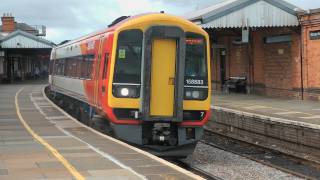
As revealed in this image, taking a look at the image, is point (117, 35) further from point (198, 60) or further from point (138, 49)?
point (198, 60)

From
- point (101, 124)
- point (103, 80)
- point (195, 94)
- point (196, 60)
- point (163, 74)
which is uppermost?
point (196, 60)

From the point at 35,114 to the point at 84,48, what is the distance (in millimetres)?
4496

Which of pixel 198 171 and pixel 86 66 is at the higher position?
pixel 86 66

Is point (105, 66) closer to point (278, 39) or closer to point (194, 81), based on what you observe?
point (194, 81)

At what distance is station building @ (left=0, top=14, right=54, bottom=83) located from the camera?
5441 cm

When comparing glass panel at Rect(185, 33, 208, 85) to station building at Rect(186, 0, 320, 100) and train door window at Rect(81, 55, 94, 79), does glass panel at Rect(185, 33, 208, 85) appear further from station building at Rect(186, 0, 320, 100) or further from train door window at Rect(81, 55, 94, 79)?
station building at Rect(186, 0, 320, 100)

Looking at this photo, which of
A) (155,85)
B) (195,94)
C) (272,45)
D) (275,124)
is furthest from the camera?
(272,45)

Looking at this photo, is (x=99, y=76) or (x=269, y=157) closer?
(x=99, y=76)

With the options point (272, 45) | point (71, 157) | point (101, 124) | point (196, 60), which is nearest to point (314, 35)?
point (272, 45)

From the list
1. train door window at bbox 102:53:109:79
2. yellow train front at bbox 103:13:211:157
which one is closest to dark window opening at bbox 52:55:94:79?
train door window at bbox 102:53:109:79

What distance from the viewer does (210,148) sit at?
56.8ft

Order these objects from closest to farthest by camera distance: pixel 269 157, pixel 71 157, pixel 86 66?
pixel 71 157
pixel 269 157
pixel 86 66

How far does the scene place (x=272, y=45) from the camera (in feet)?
95.6

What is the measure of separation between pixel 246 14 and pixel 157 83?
15.8 metres
